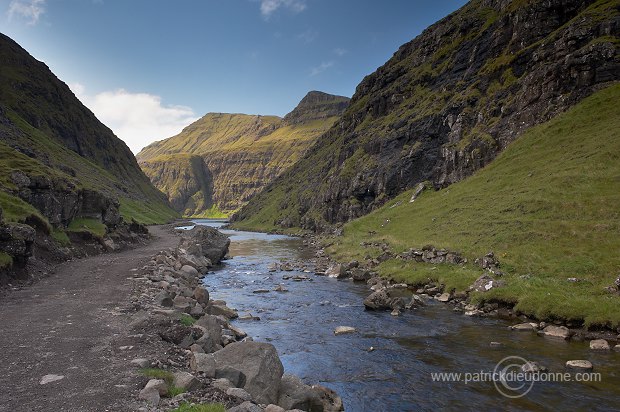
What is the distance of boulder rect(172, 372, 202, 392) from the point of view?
466 inches

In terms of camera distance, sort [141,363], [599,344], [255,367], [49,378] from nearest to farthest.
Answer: [49,378] → [141,363] → [255,367] → [599,344]

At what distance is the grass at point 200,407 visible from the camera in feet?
33.3

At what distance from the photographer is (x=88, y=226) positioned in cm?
5262

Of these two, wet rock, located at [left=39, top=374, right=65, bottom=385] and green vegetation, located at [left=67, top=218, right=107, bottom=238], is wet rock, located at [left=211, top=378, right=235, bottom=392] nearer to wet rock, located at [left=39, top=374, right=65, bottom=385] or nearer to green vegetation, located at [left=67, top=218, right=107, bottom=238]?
wet rock, located at [left=39, top=374, right=65, bottom=385]

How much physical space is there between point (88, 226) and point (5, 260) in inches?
1102

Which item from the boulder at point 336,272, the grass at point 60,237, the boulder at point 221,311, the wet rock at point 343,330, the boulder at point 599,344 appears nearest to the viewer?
the boulder at point 599,344

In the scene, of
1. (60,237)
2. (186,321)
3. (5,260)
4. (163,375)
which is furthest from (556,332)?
(60,237)

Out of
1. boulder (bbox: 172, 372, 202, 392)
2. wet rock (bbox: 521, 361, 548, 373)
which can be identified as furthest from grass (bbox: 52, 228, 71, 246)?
wet rock (bbox: 521, 361, 548, 373)

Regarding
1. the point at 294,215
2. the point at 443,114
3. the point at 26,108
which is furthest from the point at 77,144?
the point at 443,114

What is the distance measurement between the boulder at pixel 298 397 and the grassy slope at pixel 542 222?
1937 centimetres

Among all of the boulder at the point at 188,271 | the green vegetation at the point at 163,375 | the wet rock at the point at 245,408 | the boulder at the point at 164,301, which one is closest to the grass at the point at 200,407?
the wet rock at the point at 245,408

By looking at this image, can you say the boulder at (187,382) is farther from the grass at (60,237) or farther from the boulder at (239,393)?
the grass at (60,237)

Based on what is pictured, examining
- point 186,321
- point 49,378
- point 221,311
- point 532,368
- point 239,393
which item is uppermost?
point 49,378

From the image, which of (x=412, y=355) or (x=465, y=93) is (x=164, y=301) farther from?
(x=465, y=93)
